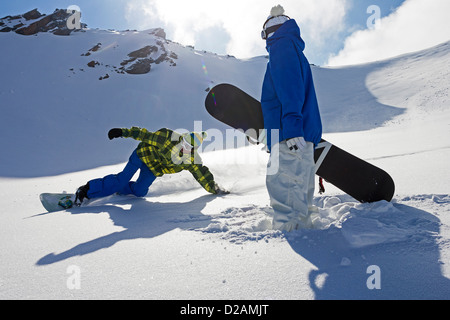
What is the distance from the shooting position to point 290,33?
6.40 ft

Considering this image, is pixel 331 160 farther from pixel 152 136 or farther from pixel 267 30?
pixel 152 136

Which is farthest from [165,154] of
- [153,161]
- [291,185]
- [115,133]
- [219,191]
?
[291,185]

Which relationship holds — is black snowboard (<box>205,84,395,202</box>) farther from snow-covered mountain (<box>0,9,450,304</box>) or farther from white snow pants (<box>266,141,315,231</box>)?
white snow pants (<box>266,141,315,231</box>)

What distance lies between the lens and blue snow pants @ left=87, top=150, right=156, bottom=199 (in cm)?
344

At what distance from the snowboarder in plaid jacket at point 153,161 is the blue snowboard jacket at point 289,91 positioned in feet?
4.75

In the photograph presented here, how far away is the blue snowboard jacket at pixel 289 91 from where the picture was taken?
1.80 meters

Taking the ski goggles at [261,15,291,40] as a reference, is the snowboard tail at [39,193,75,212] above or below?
below

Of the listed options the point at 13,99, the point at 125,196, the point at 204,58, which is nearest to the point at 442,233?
the point at 125,196

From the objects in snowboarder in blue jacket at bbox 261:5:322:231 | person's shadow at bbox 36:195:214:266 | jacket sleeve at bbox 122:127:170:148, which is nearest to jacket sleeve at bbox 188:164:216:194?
person's shadow at bbox 36:195:214:266

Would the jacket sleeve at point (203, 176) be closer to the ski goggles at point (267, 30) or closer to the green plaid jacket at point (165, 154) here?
the green plaid jacket at point (165, 154)

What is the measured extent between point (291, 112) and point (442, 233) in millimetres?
1064

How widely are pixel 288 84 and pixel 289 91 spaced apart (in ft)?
0.18

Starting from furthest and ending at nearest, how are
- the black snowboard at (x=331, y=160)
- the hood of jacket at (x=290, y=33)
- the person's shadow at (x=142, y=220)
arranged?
the black snowboard at (x=331, y=160)
the hood of jacket at (x=290, y=33)
the person's shadow at (x=142, y=220)

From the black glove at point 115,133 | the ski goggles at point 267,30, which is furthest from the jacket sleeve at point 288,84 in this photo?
the black glove at point 115,133
